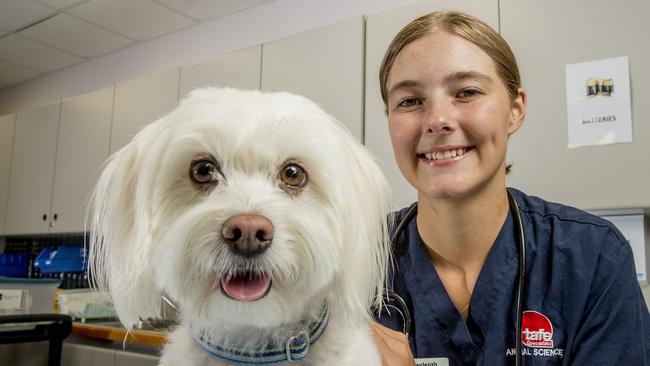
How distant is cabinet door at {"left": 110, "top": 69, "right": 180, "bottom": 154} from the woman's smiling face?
6.62 feet

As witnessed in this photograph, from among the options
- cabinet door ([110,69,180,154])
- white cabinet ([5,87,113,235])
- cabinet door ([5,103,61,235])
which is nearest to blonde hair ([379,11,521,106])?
cabinet door ([110,69,180,154])

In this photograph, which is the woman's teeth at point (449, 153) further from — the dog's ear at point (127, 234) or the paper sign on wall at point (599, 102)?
the paper sign on wall at point (599, 102)

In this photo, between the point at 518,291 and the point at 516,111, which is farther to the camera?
the point at 516,111

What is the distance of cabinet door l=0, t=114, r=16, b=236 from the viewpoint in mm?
4121

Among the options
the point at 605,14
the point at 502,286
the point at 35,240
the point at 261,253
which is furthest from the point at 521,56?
the point at 35,240

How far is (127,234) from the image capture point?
0.82m

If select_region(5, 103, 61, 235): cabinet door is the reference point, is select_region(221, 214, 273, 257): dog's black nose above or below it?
below

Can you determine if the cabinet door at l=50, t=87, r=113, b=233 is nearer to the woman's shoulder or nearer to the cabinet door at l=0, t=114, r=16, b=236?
the cabinet door at l=0, t=114, r=16, b=236

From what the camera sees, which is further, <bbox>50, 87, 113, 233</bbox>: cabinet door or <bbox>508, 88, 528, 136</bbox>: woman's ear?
<bbox>50, 87, 113, 233</bbox>: cabinet door

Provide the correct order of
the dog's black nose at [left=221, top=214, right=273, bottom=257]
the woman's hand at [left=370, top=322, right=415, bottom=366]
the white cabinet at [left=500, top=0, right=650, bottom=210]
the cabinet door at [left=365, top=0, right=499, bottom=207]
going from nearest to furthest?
the dog's black nose at [left=221, top=214, right=273, bottom=257], the woman's hand at [left=370, top=322, right=415, bottom=366], the white cabinet at [left=500, top=0, right=650, bottom=210], the cabinet door at [left=365, top=0, right=499, bottom=207]

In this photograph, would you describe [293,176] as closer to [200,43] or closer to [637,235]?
[637,235]

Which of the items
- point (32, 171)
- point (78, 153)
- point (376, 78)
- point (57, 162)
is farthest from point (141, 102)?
point (376, 78)

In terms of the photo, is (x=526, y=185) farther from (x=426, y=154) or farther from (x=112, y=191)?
(x=112, y=191)

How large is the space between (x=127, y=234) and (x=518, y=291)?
0.76 metres
